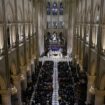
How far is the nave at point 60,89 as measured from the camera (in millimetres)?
24398

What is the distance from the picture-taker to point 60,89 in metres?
28.1

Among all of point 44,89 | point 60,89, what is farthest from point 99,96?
point 44,89

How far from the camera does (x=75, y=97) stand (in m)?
25.5

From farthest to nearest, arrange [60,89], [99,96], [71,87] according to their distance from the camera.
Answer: [71,87]
[60,89]
[99,96]

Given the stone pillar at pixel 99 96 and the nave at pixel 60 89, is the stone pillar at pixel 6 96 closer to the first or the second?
the nave at pixel 60 89

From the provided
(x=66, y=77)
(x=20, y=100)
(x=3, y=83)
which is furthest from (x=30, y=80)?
(x=3, y=83)

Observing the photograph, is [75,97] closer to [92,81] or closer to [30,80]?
[92,81]

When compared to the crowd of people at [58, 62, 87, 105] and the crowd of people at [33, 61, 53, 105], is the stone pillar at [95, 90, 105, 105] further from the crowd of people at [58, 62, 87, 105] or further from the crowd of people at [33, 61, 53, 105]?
the crowd of people at [33, 61, 53, 105]

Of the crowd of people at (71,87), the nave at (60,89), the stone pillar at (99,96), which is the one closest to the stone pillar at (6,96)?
the nave at (60,89)

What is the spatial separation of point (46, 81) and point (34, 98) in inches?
249

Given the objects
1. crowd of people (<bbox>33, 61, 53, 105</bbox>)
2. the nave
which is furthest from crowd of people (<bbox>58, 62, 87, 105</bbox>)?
crowd of people (<bbox>33, 61, 53, 105</bbox>)

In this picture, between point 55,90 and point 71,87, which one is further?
point 71,87

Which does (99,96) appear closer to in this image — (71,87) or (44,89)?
(71,87)

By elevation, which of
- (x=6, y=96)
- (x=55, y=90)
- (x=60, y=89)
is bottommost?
(x=55, y=90)
